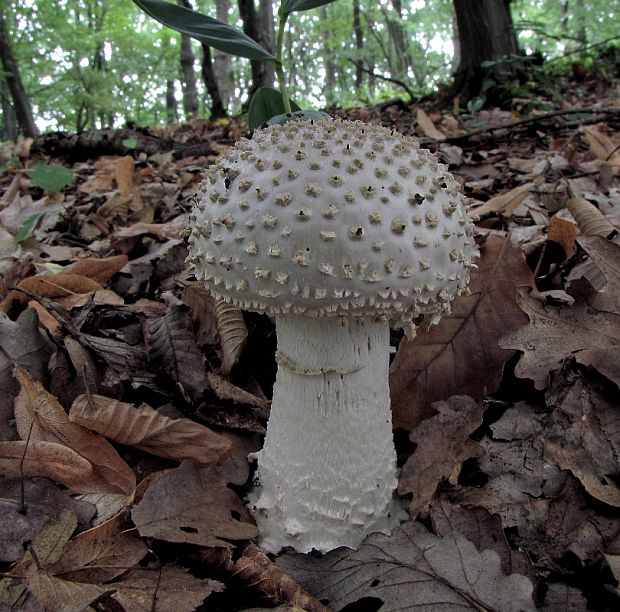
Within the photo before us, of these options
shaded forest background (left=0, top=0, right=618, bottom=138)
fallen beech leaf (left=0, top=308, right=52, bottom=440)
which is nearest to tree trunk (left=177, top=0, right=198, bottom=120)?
→ shaded forest background (left=0, top=0, right=618, bottom=138)

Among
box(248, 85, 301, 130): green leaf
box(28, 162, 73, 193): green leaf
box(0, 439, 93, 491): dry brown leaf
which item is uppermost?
box(248, 85, 301, 130): green leaf

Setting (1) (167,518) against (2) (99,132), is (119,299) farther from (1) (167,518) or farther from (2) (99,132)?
(2) (99,132)

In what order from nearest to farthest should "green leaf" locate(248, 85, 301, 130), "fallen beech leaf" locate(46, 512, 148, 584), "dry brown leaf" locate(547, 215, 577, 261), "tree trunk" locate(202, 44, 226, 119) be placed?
"fallen beech leaf" locate(46, 512, 148, 584)
"dry brown leaf" locate(547, 215, 577, 261)
"green leaf" locate(248, 85, 301, 130)
"tree trunk" locate(202, 44, 226, 119)

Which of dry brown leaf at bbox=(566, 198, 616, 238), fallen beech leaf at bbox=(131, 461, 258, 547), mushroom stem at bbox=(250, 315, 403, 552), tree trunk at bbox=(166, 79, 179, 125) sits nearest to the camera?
fallen beech leaf at bbox=(131, 461, 258, 547)

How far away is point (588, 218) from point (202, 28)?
2.33m

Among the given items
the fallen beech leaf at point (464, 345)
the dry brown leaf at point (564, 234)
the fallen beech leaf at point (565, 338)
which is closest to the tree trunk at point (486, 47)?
the dry brown leaf at point (564, 234)

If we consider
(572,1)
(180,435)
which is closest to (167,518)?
(180,435)

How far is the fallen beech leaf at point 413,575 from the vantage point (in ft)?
5.67

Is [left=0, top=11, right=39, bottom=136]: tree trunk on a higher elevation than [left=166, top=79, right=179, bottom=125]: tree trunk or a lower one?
lower

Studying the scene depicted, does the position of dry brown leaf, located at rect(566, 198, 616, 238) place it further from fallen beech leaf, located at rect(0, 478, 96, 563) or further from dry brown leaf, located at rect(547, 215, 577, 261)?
fallen beech leaf, located at rect(0, 478, 96, 563)

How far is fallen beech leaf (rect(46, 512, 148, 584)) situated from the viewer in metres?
1.79

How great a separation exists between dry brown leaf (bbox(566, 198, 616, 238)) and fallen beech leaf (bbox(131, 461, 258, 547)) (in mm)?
2370

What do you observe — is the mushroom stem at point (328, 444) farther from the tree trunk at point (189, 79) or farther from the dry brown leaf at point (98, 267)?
the tree trunk at point (189, 79)

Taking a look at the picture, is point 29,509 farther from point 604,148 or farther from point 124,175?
point 604,148
